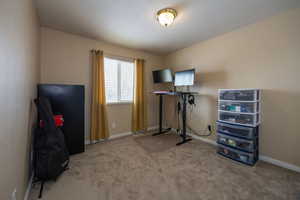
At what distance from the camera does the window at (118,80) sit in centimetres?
312

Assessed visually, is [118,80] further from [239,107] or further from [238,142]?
[238,142]

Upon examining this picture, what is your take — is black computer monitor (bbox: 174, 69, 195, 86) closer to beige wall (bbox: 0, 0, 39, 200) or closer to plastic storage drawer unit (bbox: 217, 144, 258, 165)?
plastic storage drawer unit (bbox: 217, 144, 258, 165)

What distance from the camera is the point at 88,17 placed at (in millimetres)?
2035

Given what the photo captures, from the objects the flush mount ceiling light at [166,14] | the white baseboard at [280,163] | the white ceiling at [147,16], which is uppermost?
the white ceiling at [147,16]

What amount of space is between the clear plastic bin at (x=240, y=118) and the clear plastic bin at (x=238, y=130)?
77 mm

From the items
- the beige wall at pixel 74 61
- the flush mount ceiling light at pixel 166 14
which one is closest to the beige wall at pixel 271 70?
the flush mount ceiling light at pixel 166 14

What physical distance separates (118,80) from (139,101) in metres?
0.82

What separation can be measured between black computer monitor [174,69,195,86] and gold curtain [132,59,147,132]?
1030 mm

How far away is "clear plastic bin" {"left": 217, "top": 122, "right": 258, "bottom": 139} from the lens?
1.95m

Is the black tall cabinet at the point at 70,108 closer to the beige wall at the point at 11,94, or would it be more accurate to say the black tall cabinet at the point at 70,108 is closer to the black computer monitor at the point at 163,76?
the beige wall at the point at 11,94

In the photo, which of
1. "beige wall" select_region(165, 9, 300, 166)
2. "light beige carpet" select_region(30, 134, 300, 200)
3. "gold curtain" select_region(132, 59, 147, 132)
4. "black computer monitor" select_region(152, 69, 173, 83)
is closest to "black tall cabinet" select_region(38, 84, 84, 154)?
"light beige carpet" select_region(30, 134, 300, 200)

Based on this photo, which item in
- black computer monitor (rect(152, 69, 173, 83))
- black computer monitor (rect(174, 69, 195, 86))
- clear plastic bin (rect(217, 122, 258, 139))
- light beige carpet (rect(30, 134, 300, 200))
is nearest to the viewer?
light beige carpet (rect(30, 134, 300, 200))

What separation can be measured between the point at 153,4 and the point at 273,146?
2957 millimetres

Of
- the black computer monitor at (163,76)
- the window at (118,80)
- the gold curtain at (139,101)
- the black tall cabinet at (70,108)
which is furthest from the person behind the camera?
the gold curtain at (139,101)
